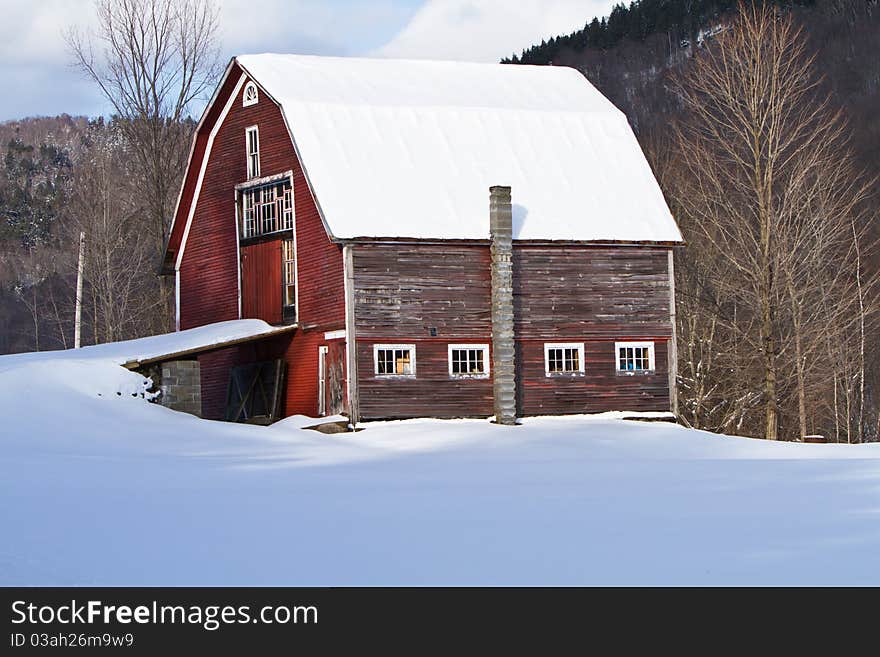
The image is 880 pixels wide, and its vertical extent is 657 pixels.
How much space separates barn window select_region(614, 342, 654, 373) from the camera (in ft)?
103

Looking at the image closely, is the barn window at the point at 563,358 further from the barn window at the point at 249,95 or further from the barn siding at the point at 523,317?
the barn window at the point at 249,95

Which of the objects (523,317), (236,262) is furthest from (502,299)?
(236,262)

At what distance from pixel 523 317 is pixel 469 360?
1.70 metres

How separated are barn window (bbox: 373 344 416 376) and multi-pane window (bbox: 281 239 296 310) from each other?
11.4ft

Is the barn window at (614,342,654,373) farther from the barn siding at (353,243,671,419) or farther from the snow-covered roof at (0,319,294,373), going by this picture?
the snow-covered roof at (0,319,294,373)

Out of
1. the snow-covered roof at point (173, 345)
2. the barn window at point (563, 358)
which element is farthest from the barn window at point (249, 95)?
the barn window at point (563, 358)

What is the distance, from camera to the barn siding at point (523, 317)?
29328 mm

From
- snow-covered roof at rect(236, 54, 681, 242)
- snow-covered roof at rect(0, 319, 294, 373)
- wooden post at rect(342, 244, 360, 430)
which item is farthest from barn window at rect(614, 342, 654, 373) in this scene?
snow-covered roof at rect(0, 319, 294, 373)

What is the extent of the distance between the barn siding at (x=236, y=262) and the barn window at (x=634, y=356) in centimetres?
707

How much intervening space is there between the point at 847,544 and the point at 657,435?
50.1ft

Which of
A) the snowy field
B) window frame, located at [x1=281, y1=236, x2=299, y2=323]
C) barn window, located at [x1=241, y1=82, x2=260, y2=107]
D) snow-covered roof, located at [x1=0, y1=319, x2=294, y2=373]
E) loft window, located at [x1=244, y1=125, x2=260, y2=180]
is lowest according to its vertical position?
the snowy field

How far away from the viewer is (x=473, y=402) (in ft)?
98.8
